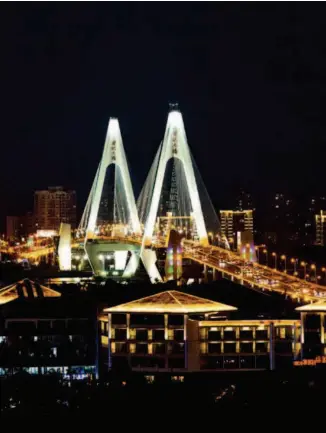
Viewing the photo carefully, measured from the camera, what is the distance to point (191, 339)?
16656 mm

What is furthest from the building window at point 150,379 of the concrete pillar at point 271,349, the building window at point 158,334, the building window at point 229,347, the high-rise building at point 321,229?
the high-rise building at point 321,229

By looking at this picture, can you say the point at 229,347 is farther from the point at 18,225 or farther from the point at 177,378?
the point at 18,225

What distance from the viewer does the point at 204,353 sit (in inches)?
652

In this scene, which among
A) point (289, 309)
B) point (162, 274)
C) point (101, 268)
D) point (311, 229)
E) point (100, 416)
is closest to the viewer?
point (100, 416)

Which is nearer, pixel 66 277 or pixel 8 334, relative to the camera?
pixel 8 334

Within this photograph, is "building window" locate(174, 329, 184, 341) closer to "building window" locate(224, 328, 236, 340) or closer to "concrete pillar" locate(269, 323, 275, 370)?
"building window" locate(224, 328, 236, 340)

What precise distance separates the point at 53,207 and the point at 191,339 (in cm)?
3564

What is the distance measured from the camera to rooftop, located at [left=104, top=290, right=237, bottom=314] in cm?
1684

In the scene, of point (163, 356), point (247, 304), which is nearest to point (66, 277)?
point (247, 304)

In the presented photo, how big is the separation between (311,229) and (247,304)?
2069 centimetres

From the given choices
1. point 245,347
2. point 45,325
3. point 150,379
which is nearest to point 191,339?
point 245,347

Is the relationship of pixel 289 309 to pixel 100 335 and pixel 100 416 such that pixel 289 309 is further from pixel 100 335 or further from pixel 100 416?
pixel 100 416

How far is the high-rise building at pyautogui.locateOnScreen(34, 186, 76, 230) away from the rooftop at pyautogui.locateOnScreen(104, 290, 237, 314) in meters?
33.8

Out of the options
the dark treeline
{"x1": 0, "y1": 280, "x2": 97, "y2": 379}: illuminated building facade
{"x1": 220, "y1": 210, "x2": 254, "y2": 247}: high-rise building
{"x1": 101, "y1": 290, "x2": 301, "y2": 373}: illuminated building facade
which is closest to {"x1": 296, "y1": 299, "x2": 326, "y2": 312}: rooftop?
{"x1": 101, "y1": 290, "x2": 301, "y2": 373}: illuminated building facade
